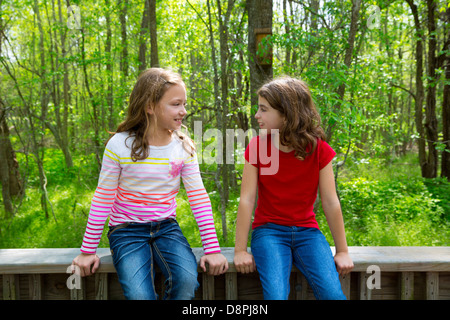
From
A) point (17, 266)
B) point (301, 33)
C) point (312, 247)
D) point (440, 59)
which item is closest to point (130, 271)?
point (17, 266)

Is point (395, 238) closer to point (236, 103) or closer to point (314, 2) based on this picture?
point (236, 103)

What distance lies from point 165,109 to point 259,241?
2.80ft

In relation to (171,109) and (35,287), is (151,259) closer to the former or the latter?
(35,287)

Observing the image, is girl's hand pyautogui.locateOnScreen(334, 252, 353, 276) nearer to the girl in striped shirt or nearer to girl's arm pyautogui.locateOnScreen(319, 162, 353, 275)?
girl's arm pyautogui.locateOnScreen(319, 162, 353, 275)

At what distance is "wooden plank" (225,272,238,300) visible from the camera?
1930mm

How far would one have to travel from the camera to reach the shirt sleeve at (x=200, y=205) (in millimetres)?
1891

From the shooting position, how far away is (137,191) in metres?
1.92

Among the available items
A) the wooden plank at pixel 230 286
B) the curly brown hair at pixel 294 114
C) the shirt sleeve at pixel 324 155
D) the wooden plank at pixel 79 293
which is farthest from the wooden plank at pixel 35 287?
the shirt sleeve at pixel 324 155

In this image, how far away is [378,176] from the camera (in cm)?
999

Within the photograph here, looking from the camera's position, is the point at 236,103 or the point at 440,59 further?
the point at 440,59

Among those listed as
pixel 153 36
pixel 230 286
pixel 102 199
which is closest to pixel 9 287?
pixel 102 199

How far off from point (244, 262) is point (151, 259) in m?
0.46

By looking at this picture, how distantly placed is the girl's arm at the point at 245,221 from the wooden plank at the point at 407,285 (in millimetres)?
784

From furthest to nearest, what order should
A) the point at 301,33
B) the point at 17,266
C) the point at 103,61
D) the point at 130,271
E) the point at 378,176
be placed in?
the point at 378,176 < the point at 103,61 < the point at 301,33 < the point at 17,266 < the point at 130,271
